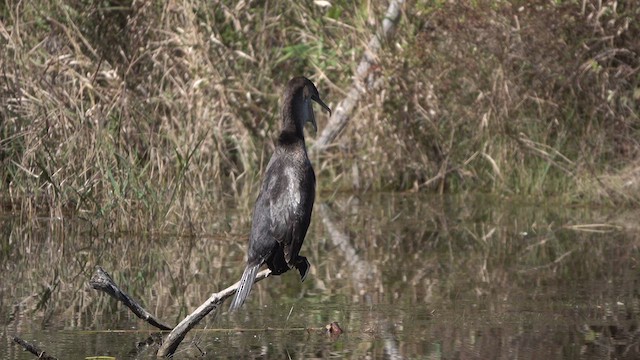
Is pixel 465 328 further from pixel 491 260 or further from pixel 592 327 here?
pixel 491 260

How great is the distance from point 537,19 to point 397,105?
5.47 feet

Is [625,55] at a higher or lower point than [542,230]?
Answer: higher

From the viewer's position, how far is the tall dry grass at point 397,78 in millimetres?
12539

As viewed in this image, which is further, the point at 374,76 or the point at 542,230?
the point at 374,76

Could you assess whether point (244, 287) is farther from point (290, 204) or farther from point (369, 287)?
point (369, 287)

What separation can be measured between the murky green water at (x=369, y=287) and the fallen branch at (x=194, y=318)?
0.53 ft

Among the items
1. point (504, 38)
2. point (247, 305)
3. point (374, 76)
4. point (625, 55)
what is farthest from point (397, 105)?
point (247, 305)

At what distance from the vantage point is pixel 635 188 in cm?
1262

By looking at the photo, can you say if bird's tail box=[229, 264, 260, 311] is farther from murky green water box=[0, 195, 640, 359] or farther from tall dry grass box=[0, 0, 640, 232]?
tall dry grass box=[0, 0, 640, 232]

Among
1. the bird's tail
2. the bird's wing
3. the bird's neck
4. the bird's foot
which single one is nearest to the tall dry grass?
the bird's neck

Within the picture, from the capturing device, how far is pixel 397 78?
543 inches

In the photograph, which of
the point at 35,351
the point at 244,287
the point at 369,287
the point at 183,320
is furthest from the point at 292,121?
the point at 369,287

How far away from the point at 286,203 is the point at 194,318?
0.80 meters

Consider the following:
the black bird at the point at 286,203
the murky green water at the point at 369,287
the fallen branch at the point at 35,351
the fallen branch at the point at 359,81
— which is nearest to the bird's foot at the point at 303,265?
the black bird at the point at 286,203
